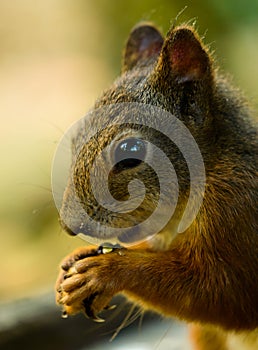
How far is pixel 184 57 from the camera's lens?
1723 millimetres

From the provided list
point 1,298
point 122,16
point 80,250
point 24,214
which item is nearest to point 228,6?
point 122,16

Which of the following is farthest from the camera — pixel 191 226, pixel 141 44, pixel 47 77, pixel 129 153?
pixel 47 77

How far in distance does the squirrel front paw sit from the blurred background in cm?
140

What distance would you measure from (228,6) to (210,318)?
2.12m

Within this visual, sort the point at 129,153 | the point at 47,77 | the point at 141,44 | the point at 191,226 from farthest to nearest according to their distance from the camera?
the point at 47,77
the point at 141,44
the point at 191,226
the point at 129,153

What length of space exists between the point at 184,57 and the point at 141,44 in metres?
0.42

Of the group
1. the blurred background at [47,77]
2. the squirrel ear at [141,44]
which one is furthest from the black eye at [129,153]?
the blurred background at [47,77]

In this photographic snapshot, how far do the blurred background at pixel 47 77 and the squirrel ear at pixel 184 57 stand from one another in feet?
4.39

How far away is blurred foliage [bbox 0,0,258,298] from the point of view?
3492mm

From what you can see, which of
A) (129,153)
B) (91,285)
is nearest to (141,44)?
(129,153)

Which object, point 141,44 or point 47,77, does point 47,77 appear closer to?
point 47,77

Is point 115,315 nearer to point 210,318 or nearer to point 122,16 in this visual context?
point 210,318

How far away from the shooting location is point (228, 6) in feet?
11.7

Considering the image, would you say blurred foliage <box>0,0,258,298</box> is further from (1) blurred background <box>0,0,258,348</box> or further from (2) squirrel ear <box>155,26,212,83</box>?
(2) squirrel ear <box>155,26,212,83</box>
